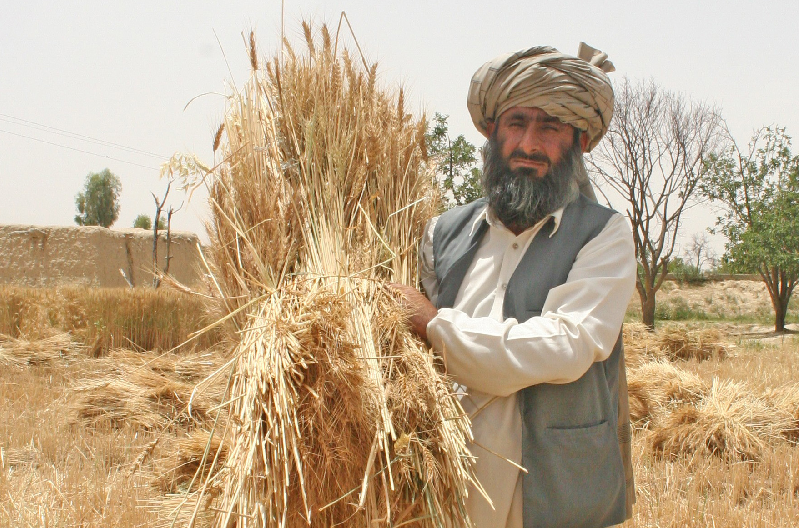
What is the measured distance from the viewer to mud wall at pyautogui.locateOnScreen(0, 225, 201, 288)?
39.4 feet

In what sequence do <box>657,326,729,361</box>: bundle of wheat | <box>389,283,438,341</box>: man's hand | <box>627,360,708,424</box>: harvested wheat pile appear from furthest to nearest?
<box>657,326,729,361</box>: bundle of wheat, <box>627,360,708,424</box>: harvested wheat pile, <box>389,283,438,341</box>: man's hand

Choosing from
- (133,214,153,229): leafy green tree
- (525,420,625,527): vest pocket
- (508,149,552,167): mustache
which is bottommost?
(525,420,625,527): vest pocket

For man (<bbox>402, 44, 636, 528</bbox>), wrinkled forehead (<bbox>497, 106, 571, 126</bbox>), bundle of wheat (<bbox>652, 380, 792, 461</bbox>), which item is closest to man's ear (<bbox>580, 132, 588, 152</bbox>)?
man (<bbox>402, 44, 636, 528</bbox>)

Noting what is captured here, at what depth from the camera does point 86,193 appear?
130 feet

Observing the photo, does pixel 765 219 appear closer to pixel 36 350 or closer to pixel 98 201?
→ pixel 36 350

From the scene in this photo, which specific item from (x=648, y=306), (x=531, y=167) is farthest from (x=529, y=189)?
(x=648, y=306)

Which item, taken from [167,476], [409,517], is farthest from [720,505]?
[167,476]

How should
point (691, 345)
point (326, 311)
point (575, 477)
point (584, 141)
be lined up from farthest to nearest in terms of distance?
1. point (691, 345)
2. point (584, 141)
3. point (575, 477)
4. point (326, 311)

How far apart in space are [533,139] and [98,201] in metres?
42.2

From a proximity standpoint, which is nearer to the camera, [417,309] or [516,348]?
[516,348]

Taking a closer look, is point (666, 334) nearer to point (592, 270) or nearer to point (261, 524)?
point (592, 270)

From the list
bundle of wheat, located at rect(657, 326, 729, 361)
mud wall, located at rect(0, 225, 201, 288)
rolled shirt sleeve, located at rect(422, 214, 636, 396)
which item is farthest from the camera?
mud wall, located at rect(0, 225, 201, 288)

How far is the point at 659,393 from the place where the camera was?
4160 mm

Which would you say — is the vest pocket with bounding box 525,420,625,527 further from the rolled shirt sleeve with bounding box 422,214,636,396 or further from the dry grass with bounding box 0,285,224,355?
the dry grass with bounding box 0,285,224,355
